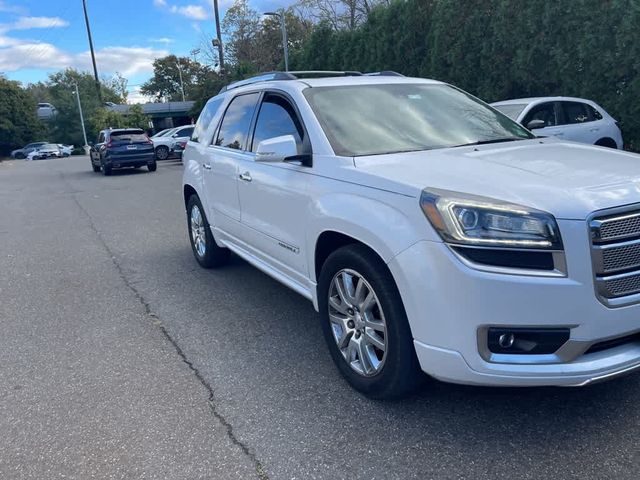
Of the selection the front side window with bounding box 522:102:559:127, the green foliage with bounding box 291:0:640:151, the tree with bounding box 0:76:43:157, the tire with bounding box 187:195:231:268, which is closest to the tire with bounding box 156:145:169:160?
the green foliage with bounding box 291:0:640:151

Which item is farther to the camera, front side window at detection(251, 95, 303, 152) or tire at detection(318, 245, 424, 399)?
front side window at detection(251, 95, 303, 152)

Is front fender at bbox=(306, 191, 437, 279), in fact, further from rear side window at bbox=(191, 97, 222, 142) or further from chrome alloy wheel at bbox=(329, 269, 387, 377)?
rear side window at bbox=(191, 97, 222, 142)

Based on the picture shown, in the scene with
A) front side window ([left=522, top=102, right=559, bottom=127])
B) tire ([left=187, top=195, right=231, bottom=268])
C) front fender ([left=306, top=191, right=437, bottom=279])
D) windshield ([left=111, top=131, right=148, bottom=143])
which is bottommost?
tire ([left=187, top=195, right=231, bottom=268])

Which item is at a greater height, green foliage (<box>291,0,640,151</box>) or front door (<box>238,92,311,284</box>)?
green foliage (<box>291,0,640,151</box>)

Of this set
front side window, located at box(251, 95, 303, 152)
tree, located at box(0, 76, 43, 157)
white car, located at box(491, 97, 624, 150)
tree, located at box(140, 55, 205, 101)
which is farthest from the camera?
tree, located at box(140, 55, 205, 101)

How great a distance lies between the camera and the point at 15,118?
6838cm

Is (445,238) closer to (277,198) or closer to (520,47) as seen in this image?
(277,198)

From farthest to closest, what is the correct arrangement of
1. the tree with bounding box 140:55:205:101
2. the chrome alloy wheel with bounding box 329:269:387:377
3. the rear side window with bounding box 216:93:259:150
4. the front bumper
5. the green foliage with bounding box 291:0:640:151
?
the tree with bounding box 140:55:205:101 < the green foliage with bounding box 291:0:640:151 < the rear side window with bounding box 216:93:259:150 < the chrome alloy wheel with bounding box 329:269:387:377 < the front bumper

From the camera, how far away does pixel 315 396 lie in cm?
338

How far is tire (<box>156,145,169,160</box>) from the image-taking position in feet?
90.0

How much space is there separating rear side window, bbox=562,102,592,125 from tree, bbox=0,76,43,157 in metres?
70.7

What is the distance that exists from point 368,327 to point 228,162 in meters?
2.49

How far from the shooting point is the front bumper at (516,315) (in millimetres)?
2488

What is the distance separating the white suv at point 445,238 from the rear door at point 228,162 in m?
0.61
